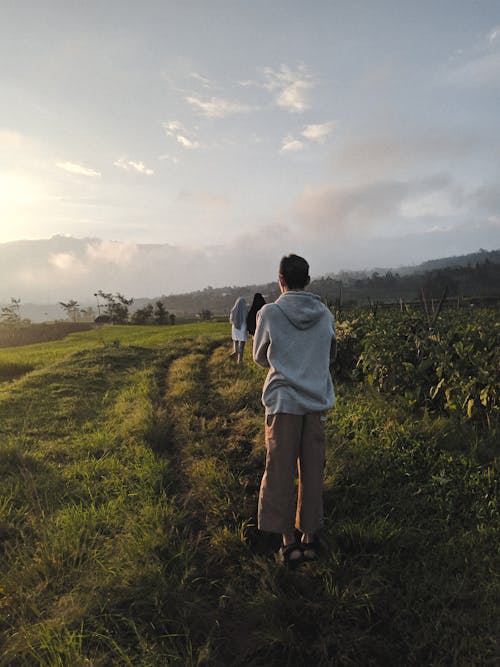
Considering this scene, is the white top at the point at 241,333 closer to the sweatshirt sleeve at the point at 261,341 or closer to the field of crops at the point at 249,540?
the field of crops at the point at 249,540

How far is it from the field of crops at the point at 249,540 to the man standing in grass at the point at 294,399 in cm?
36

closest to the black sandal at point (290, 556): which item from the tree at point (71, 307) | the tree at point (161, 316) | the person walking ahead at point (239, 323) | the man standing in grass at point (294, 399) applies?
the man standing in grass at point (294, 399)

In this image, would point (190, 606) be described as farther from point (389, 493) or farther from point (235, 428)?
point (235, 428)

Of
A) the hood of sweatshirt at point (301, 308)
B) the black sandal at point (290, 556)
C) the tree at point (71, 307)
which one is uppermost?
the tree at point (71, 307)

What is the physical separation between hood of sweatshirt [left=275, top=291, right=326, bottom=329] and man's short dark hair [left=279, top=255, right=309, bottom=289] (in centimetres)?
11

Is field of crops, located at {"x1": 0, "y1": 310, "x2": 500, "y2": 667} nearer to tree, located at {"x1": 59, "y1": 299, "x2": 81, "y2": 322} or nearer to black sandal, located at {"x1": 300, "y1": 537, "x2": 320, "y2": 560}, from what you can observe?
black sandal, located at {"x1": 300, "y1": 537, "x2": 320, "y2": 560}

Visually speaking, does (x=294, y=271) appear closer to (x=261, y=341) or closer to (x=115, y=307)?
(x=261, y=341)

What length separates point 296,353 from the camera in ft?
9.14

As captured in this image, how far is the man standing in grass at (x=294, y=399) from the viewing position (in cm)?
276

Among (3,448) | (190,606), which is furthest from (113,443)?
(190,606)

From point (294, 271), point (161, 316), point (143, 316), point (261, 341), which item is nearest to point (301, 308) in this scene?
point (294, 271)

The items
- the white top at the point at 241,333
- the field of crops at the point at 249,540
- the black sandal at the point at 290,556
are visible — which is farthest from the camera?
the white top at the point at 241,333

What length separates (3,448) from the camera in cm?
492

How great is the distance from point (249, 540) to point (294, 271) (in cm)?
247
